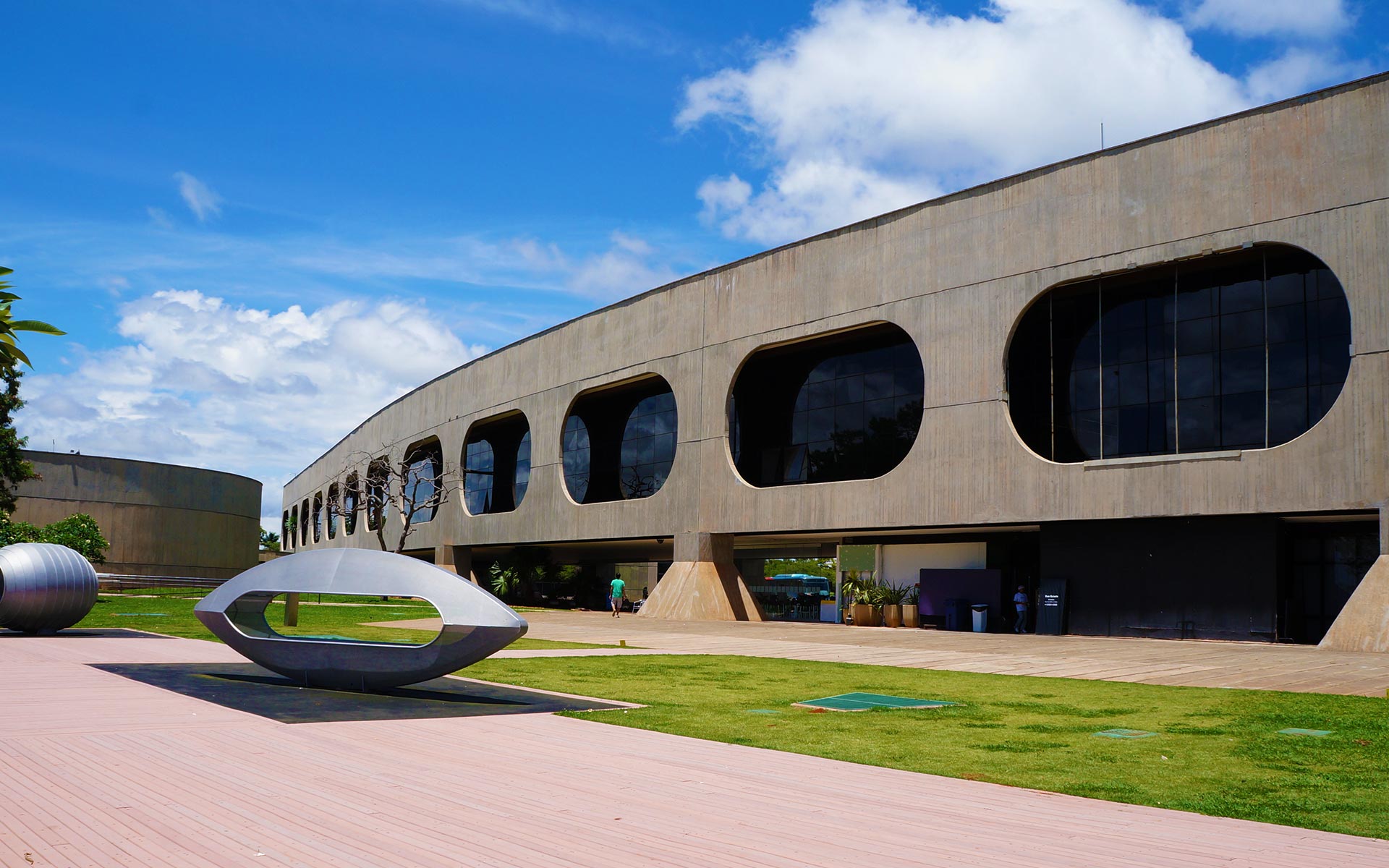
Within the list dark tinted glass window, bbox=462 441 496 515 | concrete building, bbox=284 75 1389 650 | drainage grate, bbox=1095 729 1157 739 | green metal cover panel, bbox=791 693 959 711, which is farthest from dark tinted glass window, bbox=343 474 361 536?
drainage grate, bbox=1095 729 1157 739

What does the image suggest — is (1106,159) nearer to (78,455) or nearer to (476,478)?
(476,478)

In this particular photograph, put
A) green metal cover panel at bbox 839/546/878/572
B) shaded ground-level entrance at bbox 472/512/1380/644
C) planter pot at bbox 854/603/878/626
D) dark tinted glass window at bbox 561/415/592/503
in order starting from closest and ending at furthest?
shaded ground-level entrance at bbox 472/512/1380/644
planter pot at bbox 854/603/878/626
green metal cover panel at bbox 839/546/878/572
dark tinted glass window at bbox 561/415/592/503

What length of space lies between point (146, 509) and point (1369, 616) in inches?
2345

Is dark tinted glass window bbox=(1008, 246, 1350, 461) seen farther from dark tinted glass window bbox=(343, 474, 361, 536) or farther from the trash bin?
dark tinted glass window bbox=(343, 474, 361, 536)

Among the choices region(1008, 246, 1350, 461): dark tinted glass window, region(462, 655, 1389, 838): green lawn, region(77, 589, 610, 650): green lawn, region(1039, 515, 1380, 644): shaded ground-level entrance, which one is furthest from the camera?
region(1039, 515, 1380, 644): shaded ground-level entrance

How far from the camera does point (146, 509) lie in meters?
63.3

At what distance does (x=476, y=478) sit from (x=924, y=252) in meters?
34.4

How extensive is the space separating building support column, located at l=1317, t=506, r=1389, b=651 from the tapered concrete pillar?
1992 centimetres

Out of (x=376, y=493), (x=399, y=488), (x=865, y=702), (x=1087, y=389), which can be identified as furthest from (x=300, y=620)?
(x=376, y=493)

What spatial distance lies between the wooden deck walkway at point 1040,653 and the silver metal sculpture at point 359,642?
7.40 metres

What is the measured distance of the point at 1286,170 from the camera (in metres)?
26.0

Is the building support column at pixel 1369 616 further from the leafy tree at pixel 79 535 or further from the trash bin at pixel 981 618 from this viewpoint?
the leafy tree at pixel 79 535

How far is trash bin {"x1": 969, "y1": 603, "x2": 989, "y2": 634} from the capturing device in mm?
35438

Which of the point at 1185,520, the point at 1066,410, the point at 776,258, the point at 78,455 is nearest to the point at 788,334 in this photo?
the point at 776,258
